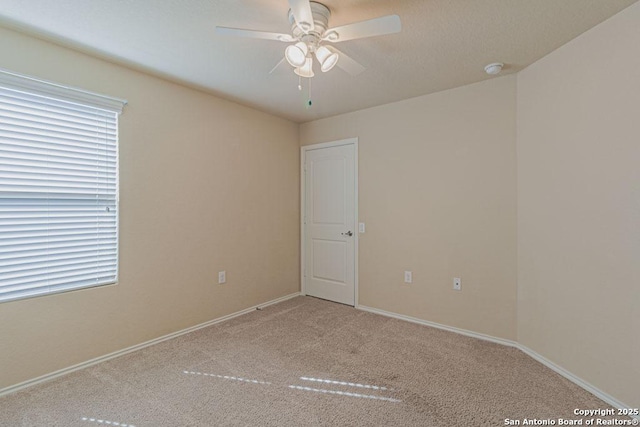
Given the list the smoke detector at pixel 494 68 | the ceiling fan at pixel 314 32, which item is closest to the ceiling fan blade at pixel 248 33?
the ceiling fan at pixel 314 32

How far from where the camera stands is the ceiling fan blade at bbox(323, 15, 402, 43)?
1.49 metres

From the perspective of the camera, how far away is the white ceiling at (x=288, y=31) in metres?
1.74

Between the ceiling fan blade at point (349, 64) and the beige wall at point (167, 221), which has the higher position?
the ceiling fan blade at point (349, 64)

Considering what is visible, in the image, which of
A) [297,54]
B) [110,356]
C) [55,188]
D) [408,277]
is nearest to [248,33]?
[297,54]

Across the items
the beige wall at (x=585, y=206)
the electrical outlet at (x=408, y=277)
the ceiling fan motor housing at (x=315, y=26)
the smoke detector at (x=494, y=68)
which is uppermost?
the smoke detector at (x=494, y=68)

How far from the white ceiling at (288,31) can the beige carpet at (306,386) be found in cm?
239

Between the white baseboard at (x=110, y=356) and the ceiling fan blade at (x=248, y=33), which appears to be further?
the white baseboard at (x=110, y=356)

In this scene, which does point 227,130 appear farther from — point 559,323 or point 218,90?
point 559,323

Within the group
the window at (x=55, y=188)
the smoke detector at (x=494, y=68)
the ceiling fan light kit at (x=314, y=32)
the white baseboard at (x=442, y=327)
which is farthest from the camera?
the white baseboard at (x=442, y=327)

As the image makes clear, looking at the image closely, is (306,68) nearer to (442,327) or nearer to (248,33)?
(248,33)

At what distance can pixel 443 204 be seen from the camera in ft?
10.0

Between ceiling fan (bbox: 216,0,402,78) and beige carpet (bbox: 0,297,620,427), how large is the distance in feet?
6.84

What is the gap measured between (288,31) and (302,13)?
583 mm

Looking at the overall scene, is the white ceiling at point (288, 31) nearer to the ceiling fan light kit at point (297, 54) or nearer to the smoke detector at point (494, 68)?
the smoke detector at point (494, 68)
